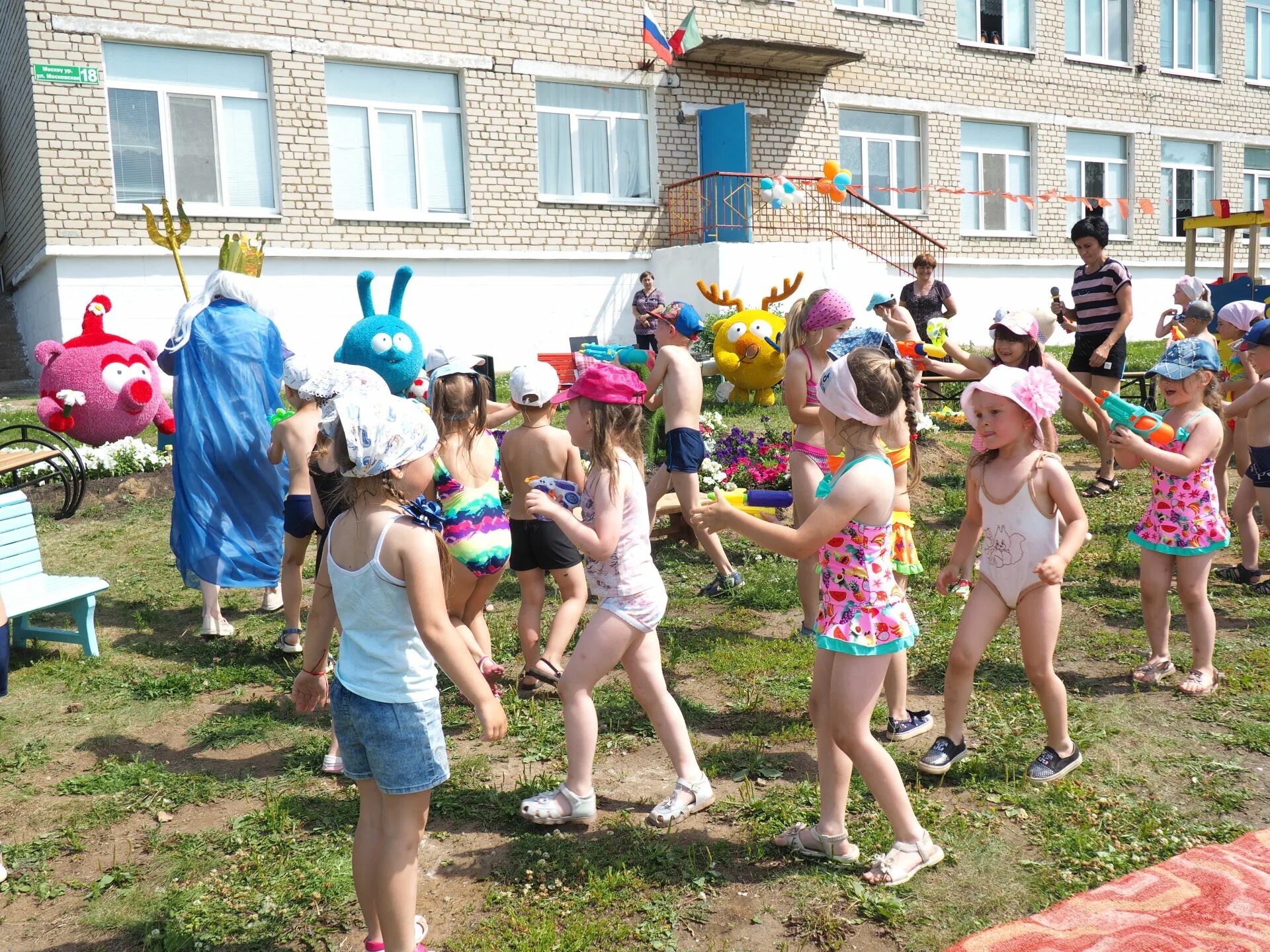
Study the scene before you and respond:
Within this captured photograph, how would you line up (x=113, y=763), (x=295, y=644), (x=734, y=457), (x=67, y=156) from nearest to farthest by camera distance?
(x=113, y=763) → (x=295, y=644) → (x=734, y=457) → (x=67, y=156)

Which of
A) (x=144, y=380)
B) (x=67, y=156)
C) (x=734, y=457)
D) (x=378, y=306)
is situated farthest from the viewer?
(x=378, y=306)

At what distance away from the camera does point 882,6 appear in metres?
20.4

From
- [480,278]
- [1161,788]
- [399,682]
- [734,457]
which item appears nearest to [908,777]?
[1161,788]

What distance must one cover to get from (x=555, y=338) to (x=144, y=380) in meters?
7.85

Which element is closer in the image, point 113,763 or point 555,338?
point 113,763

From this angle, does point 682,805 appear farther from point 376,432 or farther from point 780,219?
point 780,219

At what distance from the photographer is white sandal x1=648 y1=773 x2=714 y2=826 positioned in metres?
3.75

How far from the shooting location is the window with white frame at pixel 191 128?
46.3 feet

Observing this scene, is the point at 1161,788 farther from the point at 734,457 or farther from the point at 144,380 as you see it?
the point at 144,380

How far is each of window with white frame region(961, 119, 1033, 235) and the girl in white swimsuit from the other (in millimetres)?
18872

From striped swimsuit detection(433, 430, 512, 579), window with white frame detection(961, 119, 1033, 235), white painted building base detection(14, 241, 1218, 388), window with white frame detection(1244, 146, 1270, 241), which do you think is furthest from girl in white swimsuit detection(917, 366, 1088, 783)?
window with white frame detection(1244, 146, 1270, 241)

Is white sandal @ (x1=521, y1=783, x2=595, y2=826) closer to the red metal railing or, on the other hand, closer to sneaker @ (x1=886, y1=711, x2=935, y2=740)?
sneaker @ (x1=886, y1=711, x2=935, y2=740)

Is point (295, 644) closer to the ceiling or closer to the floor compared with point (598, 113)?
closer to the floor

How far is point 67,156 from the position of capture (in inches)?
540
